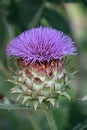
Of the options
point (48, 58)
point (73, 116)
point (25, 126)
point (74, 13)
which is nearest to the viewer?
point (48, 58)

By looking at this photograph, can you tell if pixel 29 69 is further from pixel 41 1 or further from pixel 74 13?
pixel 74 13

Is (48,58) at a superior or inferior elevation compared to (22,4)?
inferior

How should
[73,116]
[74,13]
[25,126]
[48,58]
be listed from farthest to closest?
[74,13] < [25,126] < [73,116] < [48,58]

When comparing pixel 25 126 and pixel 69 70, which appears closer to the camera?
pixel 69 70

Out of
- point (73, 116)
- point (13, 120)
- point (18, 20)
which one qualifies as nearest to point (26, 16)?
point (18, 20)
